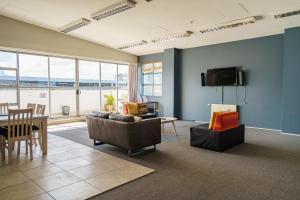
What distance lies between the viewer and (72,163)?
12.2 feet

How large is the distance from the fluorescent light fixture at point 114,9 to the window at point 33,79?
3104mm

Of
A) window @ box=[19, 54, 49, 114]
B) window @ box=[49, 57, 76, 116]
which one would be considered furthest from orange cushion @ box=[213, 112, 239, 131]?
window @ box=[19, 54, 49, 114]

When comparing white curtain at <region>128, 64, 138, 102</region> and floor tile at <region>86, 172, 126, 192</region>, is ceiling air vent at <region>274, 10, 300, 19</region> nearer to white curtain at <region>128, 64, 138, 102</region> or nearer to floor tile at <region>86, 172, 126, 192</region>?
floor tile at <region>86, 172, 126, 192</region>

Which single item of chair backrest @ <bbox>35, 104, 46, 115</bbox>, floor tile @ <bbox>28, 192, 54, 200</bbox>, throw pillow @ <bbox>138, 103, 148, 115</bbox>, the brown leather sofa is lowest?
floor tile @ <bbox>28, 192, 54, 200</bbox>

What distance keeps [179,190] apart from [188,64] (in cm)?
650

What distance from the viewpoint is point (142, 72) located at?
33.5 feet

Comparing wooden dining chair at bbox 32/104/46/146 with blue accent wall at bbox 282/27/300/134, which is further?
blue accent wall at bbox 282/27/300/134

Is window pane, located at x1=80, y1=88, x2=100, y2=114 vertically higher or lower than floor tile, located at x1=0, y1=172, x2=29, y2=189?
Answer: higher

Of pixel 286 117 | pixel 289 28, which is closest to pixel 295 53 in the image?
pixel 289 28

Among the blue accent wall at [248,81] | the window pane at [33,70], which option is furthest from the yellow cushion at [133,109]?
the window pane at [33,70]

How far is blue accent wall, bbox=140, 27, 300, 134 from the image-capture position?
5844 millimetres

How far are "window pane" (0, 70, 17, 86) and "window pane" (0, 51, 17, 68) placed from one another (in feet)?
0.63

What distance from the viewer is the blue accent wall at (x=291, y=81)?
570 centimetres

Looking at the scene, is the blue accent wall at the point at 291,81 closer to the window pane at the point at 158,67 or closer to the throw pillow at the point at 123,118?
the throw pillow at the point at 123,118
